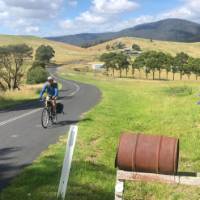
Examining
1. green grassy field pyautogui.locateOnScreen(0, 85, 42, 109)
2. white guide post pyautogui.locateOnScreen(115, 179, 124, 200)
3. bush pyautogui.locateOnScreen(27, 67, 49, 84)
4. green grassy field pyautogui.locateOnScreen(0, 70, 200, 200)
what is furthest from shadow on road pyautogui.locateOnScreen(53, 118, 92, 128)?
bush pyautogui.locateOnScreen(27, 67, 49, 84)

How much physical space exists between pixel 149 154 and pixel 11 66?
75.2 metres

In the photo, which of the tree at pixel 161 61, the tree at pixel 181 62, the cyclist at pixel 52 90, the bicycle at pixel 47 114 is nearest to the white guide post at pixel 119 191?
the bicycle at pixel 47 114

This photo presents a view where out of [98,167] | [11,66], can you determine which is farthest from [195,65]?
[98,167]

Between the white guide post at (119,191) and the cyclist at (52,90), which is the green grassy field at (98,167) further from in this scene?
the cyclist at (52,90)

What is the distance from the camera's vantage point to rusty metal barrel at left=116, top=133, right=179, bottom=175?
7.41 m

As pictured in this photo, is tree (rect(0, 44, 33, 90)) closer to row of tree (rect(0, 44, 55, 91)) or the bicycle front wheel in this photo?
row of tree (rect(0, 44, 55, 91))

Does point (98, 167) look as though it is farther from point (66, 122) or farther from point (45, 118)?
point (66, 122)

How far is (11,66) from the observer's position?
80562 mm

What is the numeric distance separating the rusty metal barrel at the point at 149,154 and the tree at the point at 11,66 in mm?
68320

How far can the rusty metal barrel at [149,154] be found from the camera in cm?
741

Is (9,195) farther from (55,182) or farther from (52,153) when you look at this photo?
(52,153)

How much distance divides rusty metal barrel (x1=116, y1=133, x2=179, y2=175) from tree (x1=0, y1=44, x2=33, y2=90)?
224 ft

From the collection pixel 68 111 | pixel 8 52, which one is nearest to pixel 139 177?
pixel 68 111

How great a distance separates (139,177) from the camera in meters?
7.56
